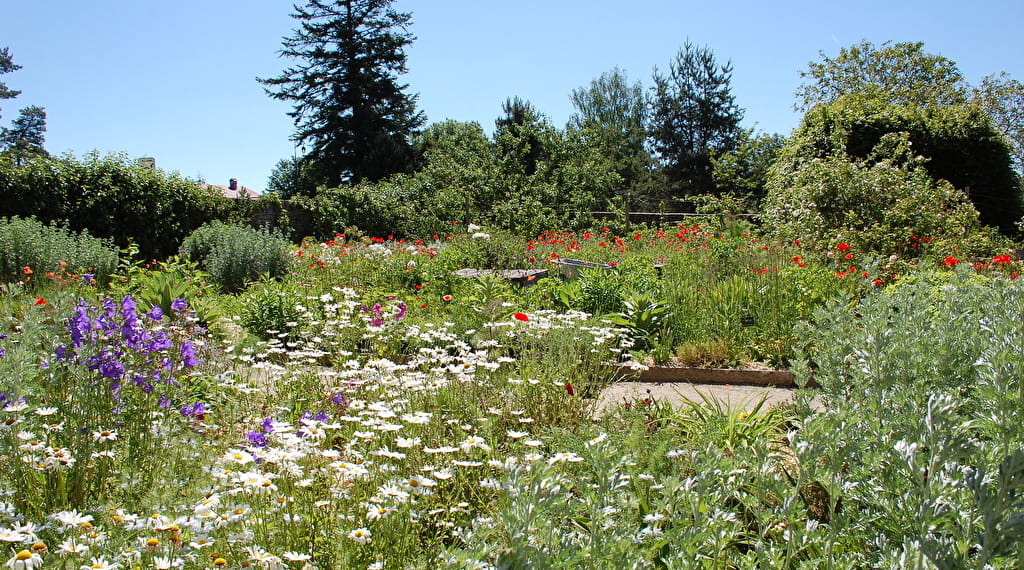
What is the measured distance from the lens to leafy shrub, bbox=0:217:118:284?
746 cm

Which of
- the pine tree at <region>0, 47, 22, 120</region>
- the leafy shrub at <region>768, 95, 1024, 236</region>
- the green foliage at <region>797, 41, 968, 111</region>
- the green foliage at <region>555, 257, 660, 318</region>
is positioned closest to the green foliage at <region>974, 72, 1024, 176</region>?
the green foliage at <region>797, 41, 968, 111</region>

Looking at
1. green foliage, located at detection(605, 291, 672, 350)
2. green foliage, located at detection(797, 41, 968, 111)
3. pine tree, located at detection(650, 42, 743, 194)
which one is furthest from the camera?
pine tree, located at detection(650, 42, 743, 194)

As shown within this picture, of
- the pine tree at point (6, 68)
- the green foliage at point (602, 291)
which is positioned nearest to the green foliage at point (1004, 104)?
the green foliage at point (602, 291)

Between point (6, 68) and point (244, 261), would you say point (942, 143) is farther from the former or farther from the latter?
point (6, 68)

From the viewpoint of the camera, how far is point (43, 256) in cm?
768

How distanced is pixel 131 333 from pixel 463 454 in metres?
1.44

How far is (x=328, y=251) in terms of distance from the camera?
8.87 meters

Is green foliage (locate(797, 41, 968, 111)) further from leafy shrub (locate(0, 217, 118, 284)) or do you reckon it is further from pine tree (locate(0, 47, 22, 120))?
pine tree (locate(0, 47, 22, 120))

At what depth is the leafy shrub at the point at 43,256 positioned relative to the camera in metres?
7.46

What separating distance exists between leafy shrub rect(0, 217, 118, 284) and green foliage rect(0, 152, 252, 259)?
2.10 metres

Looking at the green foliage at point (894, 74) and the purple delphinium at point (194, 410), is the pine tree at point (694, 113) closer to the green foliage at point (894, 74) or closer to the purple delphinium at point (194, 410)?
the green foliage at point (894, 74)

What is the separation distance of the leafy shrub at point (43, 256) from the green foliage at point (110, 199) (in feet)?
6.90

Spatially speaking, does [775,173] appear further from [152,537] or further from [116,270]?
[152,537]

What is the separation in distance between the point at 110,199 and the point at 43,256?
12.4ft
